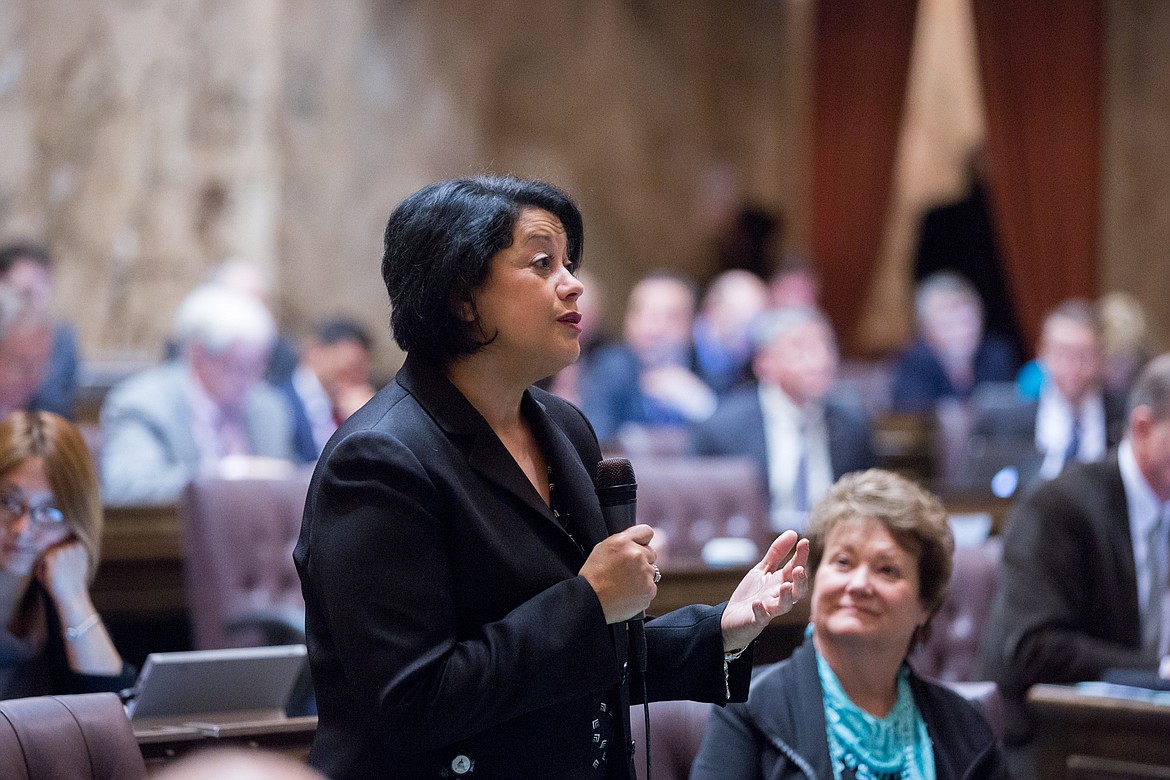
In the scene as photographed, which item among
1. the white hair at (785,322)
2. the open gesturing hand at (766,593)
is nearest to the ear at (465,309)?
the open gesturing hand at (766,593)

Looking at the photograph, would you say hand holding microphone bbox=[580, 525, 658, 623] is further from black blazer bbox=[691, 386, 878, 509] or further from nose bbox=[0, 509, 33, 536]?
black blazer bbox=[691, 386, 878, 509]

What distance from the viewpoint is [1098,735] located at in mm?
3193

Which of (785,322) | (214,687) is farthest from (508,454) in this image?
(785,322)

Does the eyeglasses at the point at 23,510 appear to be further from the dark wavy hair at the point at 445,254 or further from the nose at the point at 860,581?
the nose at the point at 860,581

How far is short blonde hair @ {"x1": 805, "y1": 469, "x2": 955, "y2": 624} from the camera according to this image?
292 cm

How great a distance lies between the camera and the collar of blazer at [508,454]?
6.63ft

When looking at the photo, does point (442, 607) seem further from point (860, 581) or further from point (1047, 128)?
point (1047, 128)

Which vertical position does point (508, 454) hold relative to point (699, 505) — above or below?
above

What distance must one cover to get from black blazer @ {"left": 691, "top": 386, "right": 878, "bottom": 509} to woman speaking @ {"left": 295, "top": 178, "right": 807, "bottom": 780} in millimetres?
3989

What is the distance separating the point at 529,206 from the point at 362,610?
0.59 metres

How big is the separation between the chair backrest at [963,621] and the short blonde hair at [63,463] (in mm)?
2083

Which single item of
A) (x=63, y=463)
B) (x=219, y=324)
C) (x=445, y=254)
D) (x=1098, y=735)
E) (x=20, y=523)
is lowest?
(x=1098, y=735)

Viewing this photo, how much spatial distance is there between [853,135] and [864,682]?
9.73 m

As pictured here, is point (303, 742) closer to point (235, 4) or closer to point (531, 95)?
point (235, 4)
